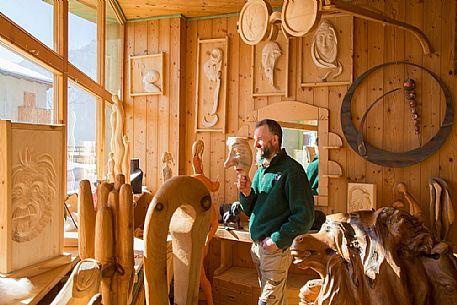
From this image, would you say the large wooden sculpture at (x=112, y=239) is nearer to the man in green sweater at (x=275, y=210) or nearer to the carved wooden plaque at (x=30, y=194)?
the carved wooden plaque at (x=30, y=194)

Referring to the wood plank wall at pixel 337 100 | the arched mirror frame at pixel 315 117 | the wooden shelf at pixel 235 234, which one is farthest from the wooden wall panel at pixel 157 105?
the arched mirror frame at pixel 315 117

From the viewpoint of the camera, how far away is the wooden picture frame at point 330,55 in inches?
146

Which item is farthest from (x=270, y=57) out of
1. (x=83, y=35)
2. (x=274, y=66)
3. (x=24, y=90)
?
(x=24, y=90)

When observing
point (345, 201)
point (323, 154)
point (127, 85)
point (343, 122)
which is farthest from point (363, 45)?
point (127, 85)

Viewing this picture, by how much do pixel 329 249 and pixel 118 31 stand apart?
157 inches

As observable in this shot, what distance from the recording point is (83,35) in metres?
2.91

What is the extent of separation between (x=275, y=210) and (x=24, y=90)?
1.35 meters

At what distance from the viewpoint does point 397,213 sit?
68 centimetres

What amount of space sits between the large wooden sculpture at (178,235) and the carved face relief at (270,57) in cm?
340

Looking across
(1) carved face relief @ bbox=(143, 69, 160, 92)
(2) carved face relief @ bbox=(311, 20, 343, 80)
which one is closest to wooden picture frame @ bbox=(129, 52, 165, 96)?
(1) carved face relief @ bbox=(143, 69, 160, 92)

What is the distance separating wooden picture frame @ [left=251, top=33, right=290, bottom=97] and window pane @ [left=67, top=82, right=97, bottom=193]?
1583mm

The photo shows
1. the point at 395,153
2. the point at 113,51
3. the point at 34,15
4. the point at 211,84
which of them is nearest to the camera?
the point at 34,15

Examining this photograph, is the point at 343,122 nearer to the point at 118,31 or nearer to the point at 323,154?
the point at 323,154

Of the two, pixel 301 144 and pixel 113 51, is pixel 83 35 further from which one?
pixel 301 144
